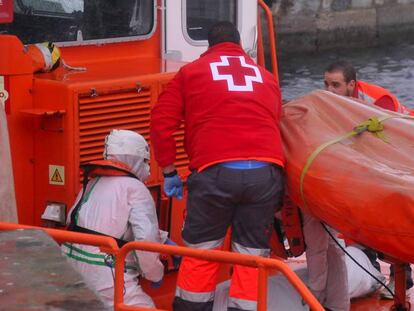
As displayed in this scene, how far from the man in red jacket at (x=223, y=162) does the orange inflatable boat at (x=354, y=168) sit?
16 cm

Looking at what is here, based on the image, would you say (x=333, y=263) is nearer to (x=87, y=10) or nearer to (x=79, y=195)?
(x=79, y=195)

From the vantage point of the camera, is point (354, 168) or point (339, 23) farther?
point (339, 23)

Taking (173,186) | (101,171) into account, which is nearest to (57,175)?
(101,171)

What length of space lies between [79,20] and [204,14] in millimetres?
996

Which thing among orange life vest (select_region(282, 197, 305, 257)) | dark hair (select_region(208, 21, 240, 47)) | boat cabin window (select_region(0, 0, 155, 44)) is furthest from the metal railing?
boat cabin window (select_region(0, 0, 155, 44))

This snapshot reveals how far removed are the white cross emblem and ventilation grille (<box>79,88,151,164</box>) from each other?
72cm

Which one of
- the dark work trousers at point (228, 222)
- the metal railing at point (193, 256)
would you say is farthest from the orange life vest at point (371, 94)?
the metal railing at point (193, 256)

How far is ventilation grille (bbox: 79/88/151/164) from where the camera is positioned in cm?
519

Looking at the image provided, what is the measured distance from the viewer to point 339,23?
28469 mm

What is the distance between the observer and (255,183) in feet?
15.1

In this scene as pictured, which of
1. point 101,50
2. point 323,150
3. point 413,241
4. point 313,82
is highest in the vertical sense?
point 101,50

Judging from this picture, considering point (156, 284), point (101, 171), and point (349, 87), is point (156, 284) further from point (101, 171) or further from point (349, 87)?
point (349, 87)

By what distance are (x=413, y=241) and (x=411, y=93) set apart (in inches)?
749

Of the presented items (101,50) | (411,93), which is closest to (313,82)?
(411,93)
